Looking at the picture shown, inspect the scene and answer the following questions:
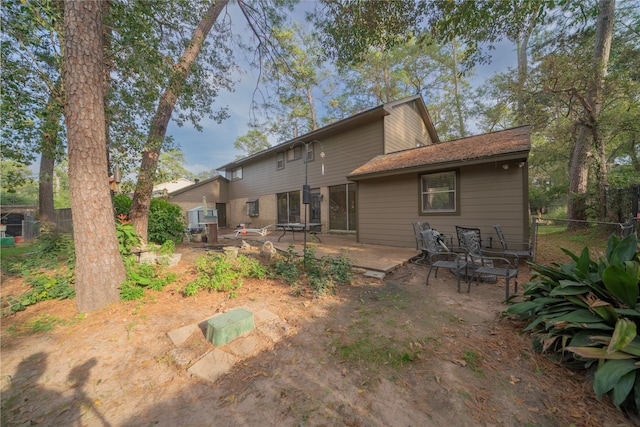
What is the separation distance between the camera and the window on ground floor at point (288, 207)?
41.0 ft

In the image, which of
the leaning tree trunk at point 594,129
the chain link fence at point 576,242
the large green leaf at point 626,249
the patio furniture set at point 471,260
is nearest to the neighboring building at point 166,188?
the patio furniture set at point 471,260

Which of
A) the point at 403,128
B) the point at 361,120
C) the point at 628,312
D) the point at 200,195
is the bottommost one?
the point at 628,312

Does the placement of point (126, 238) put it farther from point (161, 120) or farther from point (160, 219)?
point (160, 219)

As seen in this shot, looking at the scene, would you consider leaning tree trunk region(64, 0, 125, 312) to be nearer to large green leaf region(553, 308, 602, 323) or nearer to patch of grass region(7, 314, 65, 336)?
patch of grass region(7, 314, 65, 336)

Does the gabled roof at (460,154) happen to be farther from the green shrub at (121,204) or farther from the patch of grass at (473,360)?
the green shrub at (121,204)

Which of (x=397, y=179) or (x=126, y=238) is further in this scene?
(x=397, y=179)

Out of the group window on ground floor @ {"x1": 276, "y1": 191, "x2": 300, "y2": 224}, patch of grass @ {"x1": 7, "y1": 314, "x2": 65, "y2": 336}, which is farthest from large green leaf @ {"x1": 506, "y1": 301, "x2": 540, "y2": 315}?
window on ground floor @ {"x1": 276, "y1": 191, "x2": 300, "y2": 224}

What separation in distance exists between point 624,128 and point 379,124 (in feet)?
28.6

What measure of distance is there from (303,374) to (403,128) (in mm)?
10453

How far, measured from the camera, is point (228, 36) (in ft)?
22.9

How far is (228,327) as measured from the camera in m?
2.45

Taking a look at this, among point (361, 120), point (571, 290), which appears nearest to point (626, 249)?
point (571, 290)

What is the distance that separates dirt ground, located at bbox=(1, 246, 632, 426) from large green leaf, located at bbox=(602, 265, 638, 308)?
748 millimetres

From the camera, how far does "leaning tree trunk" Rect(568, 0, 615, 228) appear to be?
24.8 ft
